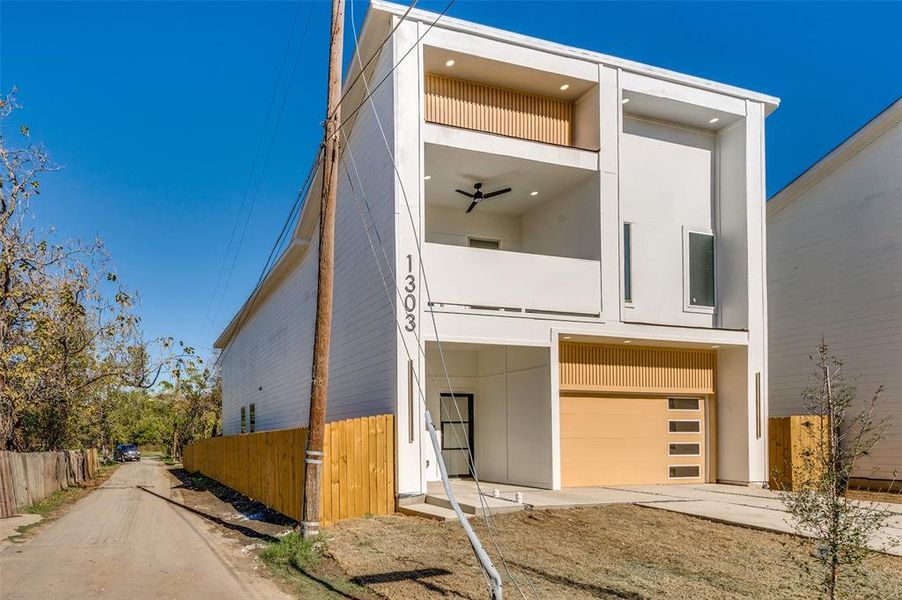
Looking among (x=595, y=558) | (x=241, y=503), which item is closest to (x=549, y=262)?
(x=595, y=558)

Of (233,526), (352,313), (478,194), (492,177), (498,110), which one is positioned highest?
(498,110)

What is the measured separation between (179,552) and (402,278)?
580 cm

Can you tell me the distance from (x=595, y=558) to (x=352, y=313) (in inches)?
360

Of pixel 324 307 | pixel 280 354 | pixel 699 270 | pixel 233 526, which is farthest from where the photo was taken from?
pixel 280 354

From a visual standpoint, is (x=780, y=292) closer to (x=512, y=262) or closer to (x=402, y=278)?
(x=512, y=262)

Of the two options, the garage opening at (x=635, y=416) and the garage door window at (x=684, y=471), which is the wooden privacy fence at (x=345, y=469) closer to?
the garage opening at (x=635, y=416)

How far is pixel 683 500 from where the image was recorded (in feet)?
41.3

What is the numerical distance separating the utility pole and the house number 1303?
2386 mm

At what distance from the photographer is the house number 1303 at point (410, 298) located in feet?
42.8

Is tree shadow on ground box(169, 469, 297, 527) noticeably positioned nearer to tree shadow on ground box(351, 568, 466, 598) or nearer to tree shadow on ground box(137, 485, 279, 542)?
tree shadow on ground box(137, 485, 279, 542)

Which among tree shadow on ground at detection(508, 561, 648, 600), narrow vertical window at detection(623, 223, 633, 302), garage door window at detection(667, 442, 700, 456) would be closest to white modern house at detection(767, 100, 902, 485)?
garage door window at detection(667, 442, 700, 456)

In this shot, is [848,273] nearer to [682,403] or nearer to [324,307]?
[682,403]

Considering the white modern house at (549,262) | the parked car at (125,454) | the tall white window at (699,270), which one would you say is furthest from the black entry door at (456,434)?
the parked car at (125,454)

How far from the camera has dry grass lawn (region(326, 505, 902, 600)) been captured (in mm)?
7234
